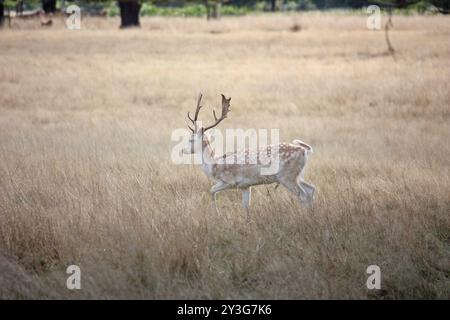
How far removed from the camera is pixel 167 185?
711cm

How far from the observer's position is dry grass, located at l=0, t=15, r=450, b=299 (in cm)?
465

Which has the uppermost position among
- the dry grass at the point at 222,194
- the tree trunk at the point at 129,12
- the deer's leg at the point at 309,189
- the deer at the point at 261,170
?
the tree trunk at the point at 129,12

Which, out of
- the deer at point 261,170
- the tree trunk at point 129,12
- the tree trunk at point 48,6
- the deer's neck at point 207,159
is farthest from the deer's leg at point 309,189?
the tree trunk at point 48,6

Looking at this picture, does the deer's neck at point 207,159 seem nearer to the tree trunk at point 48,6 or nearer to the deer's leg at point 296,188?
the deer's leg at point 296,188

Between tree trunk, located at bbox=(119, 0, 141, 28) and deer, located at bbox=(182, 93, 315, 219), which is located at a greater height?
tree trunk, located at bbox=(119, 0, 141, 28)

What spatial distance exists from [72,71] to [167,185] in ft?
37.0

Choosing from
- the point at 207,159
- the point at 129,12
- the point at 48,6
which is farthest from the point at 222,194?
the point at 48,6

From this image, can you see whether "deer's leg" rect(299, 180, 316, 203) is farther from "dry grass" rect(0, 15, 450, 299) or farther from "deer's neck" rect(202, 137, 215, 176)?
"deer's neck" rect(202, 137, 215, 176)

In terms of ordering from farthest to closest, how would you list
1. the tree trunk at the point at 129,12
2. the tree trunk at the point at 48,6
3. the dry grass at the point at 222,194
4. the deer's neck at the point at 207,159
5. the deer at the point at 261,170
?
the tree trunk at the point at 48,6 < the tree trunk at the point at 129,12 < the deer's neck at the point at 207,159 < the deer at the point at 261,170 < the dry grass at the point at 222,194

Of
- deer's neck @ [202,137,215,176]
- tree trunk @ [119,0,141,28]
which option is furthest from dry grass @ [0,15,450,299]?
tree trunk @ [119,0,141,28]

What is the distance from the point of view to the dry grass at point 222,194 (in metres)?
4.65

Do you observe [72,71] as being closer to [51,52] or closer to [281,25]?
[51,52]

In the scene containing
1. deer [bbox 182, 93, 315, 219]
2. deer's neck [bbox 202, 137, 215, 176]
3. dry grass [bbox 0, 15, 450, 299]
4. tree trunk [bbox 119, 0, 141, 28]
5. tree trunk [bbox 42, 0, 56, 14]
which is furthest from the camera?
tree trunk [bbox 42, 0, 56, 14]

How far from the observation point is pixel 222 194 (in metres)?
7.02
